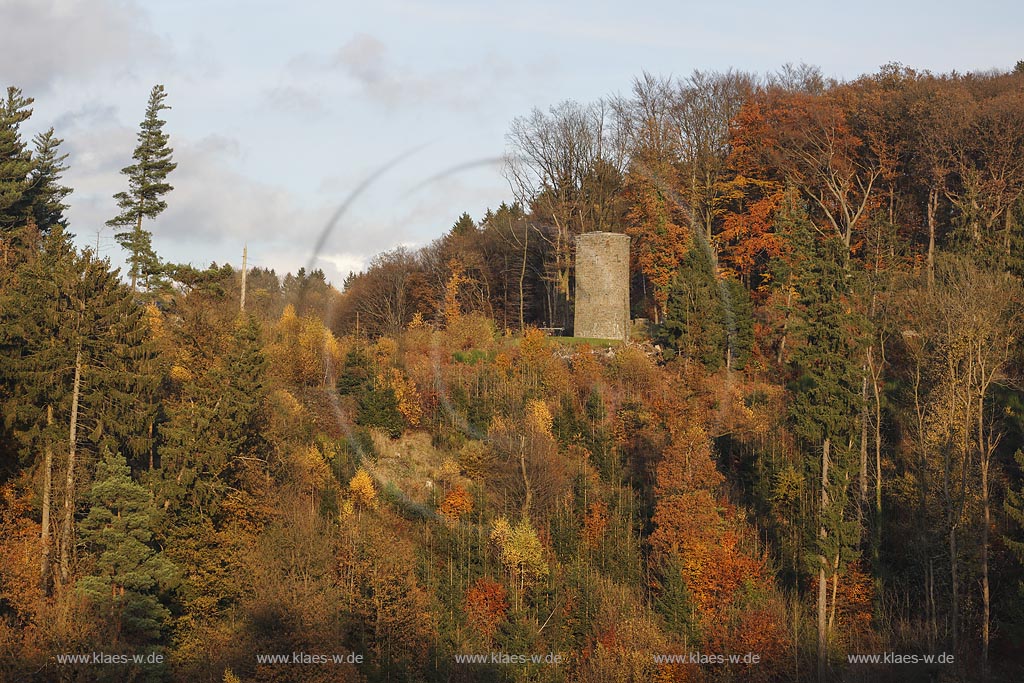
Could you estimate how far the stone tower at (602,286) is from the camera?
Result: 55.7 meters

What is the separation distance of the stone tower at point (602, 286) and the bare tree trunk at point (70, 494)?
2877 cm

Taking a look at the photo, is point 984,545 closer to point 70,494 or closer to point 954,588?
point 954,588

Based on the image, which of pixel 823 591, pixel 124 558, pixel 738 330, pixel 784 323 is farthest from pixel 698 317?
pixel 124 558

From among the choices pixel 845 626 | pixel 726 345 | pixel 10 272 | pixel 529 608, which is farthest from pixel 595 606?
pixel 10 272

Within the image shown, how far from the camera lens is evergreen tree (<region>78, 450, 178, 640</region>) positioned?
3109 cm

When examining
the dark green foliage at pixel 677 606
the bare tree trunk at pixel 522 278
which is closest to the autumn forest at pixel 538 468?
the dark green foliage at pixel 677 606

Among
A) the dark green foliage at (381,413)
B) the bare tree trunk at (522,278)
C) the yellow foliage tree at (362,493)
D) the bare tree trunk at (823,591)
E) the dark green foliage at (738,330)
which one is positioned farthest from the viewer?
the bare tree trunk at (522,278)

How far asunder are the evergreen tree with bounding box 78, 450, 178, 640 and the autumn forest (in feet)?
0.40

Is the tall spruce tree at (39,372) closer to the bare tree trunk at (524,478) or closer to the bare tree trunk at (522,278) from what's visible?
the bare tree trunk at (524,478)

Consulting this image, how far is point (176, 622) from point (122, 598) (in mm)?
2121

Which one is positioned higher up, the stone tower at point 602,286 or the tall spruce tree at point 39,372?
the stone tower at point 602,286

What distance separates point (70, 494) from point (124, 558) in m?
3.02

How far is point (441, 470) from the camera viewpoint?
43.9 metres

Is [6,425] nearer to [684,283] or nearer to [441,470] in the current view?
[441,470]
